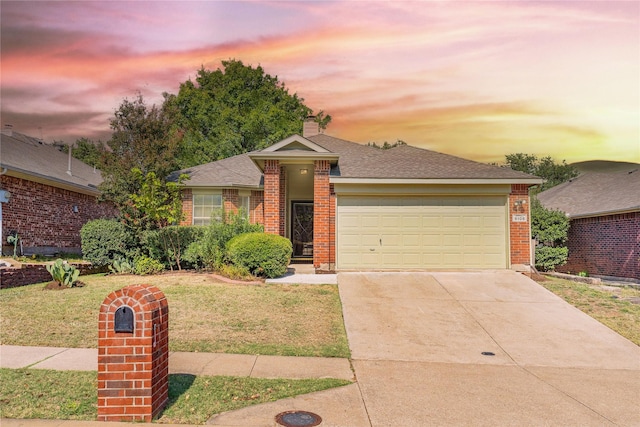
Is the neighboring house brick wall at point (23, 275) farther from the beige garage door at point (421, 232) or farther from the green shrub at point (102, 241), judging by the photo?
the beige garage door at point (421, 232)

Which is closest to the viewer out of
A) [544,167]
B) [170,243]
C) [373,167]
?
[170,243]

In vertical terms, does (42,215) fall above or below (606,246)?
above

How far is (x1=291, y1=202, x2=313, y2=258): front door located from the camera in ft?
62.1

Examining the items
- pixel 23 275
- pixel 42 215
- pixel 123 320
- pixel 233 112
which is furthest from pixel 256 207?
pixel 233 112

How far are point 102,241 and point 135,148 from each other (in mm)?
4015

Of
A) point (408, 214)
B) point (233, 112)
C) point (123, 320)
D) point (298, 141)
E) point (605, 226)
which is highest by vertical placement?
point (233, 112)

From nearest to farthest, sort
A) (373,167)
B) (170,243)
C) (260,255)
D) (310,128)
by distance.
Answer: (260,255), (170,243), (373,167), (310,128)

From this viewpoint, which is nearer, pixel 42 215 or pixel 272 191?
pixel 272 191

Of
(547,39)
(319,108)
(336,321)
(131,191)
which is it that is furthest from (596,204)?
(319,108)

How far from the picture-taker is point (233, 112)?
122 ft

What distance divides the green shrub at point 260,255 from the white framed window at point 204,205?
4864 millimetres

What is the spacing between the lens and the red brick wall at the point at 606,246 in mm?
17688

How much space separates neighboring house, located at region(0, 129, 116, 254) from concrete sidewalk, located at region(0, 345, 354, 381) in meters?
9.65

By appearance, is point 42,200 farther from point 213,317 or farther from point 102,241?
point 213,317
